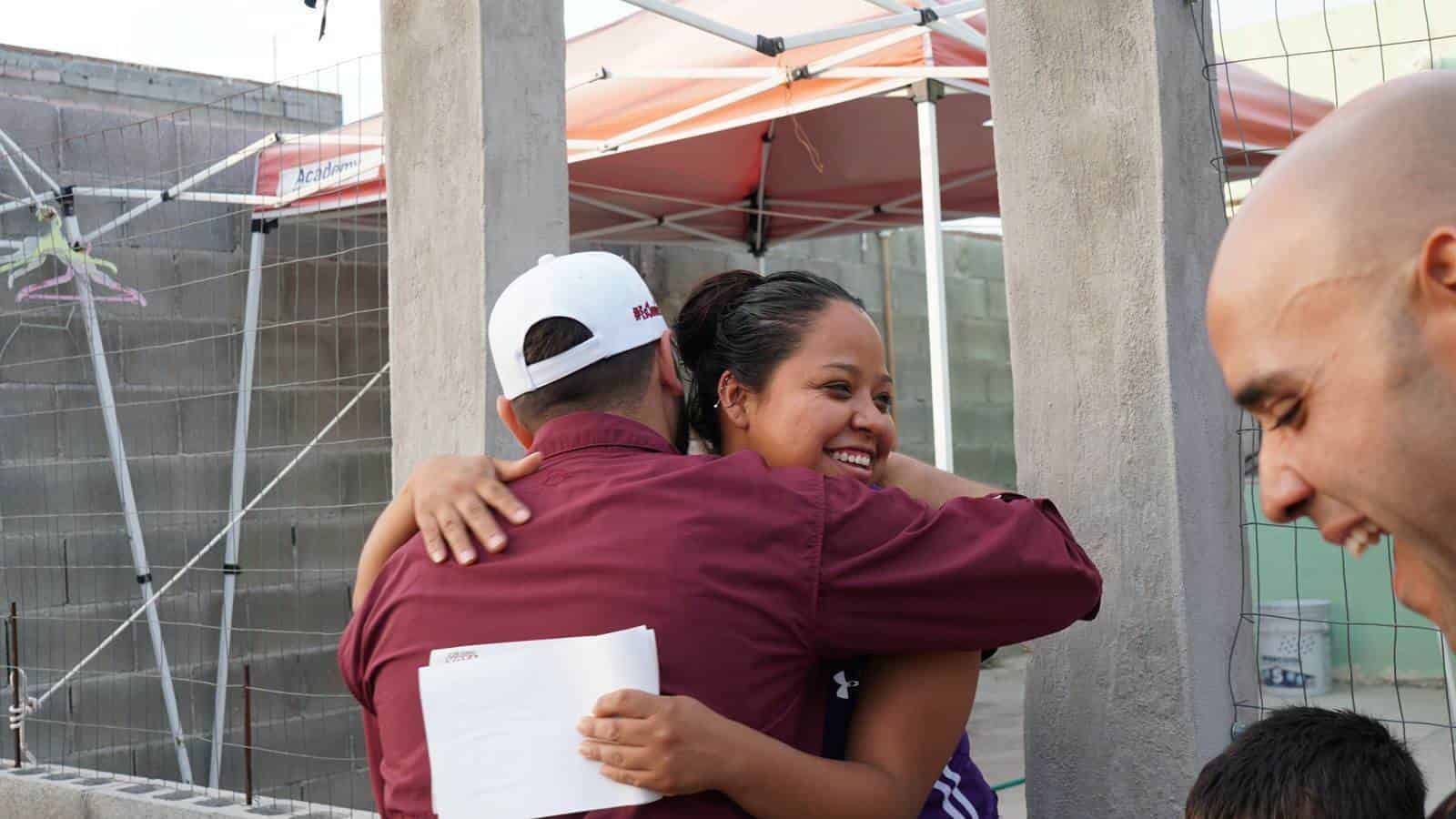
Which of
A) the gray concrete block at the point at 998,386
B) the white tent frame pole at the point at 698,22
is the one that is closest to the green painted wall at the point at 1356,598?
the gray concrete block at the point at 998,386

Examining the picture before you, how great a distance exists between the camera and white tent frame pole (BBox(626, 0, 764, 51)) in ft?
16.4

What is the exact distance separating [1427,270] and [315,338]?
19.8 feet

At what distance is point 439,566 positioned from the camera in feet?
5.40

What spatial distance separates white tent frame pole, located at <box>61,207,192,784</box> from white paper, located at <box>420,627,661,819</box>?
407 cm

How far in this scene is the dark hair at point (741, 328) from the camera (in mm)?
2039

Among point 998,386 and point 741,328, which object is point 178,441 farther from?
point 998,386

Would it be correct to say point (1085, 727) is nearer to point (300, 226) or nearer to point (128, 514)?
point (128, 514)

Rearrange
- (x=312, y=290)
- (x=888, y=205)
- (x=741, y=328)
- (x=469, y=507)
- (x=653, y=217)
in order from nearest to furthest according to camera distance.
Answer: (x=469, y=507) < (x=741, y=328) < (x=312, y=290) < (x=653, y=217) < (x=888, y=205)

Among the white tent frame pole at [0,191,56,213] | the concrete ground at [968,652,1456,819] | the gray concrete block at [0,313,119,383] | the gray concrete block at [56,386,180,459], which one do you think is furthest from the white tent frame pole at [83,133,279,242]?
the concrete ground at [968,652,1456,819]

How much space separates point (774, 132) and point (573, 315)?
206 inches

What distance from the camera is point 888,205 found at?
24.4 feet

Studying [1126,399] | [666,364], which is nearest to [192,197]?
[666,364]

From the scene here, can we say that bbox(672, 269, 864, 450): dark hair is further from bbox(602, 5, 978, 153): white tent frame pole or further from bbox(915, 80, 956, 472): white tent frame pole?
bbox(602, 5, 978, 153): white tent frame pole

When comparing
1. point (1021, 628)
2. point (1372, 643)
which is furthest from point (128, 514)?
point (1372, 643)
